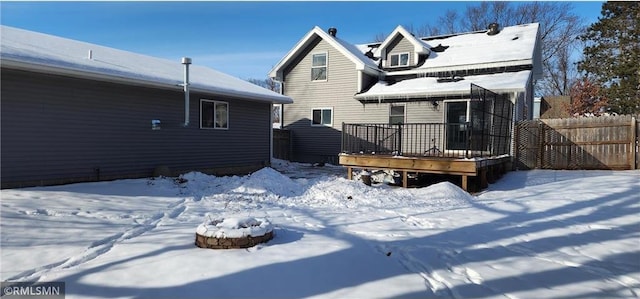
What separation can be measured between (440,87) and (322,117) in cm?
527

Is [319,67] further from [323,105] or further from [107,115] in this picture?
[107,115]

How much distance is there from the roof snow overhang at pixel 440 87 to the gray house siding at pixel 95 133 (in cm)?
558

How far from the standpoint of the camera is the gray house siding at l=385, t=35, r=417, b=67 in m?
16.2

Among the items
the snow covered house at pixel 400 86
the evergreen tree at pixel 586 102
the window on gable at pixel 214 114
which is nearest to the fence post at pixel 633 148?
the snow covered house at pixel 400 86

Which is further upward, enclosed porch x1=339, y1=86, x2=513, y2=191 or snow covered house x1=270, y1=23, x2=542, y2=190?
snow covered house x1=270, y1=23, x2=542, y2=190

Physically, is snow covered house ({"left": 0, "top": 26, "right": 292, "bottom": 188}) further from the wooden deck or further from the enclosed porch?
the wooden deck

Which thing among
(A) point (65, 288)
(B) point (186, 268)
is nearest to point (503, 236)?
(B) point (186, 268)

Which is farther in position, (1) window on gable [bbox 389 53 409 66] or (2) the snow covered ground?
(1) window on gable [bbox 389 53 409 66]

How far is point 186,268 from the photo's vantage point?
3.43 meters

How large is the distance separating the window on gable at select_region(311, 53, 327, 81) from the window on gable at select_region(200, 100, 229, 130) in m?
5.87

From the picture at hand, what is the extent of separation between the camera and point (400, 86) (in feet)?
48.6

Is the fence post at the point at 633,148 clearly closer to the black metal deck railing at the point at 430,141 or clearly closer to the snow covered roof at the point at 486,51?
the black metal deck railing at the point at 430,141

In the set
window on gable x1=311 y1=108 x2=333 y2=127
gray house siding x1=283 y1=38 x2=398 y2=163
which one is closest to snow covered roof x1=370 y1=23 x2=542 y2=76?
gray house siding x1=283 y1=38 x2=398 y2=163

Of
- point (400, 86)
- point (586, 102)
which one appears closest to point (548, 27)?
point (586, 102)
